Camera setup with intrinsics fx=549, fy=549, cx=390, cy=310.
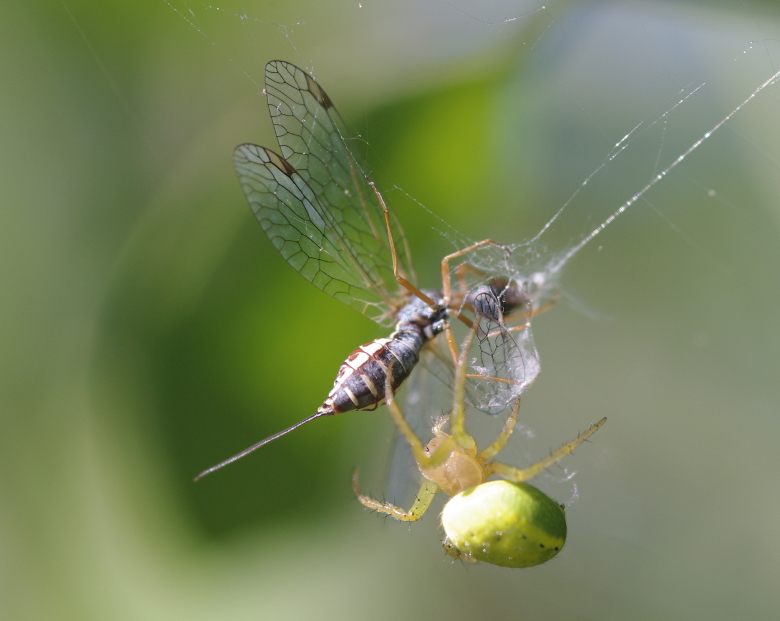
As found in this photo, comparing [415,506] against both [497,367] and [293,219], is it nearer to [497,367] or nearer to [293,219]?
[497,367]

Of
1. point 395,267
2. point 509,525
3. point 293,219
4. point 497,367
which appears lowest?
point 509,525

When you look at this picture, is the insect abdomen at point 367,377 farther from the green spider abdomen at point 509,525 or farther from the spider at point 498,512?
the green spider abdomen at point 509,525

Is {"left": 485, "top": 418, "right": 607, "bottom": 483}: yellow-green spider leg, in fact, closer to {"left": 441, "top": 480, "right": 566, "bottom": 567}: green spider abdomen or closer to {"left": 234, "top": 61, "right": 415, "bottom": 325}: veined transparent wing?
{"left": 441, "top": 480, "right": 566, "bottom": 567}: green spider abdomen

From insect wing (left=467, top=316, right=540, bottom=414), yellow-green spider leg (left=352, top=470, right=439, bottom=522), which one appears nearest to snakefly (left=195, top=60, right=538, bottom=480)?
insect wing (left=467, top=316, right=540, bottom=414)

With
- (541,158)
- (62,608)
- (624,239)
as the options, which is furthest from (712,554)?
(62,608)

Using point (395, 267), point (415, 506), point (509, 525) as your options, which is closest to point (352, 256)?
point (395, 267)

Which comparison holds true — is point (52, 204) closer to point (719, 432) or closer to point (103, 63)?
point (103, 63)
